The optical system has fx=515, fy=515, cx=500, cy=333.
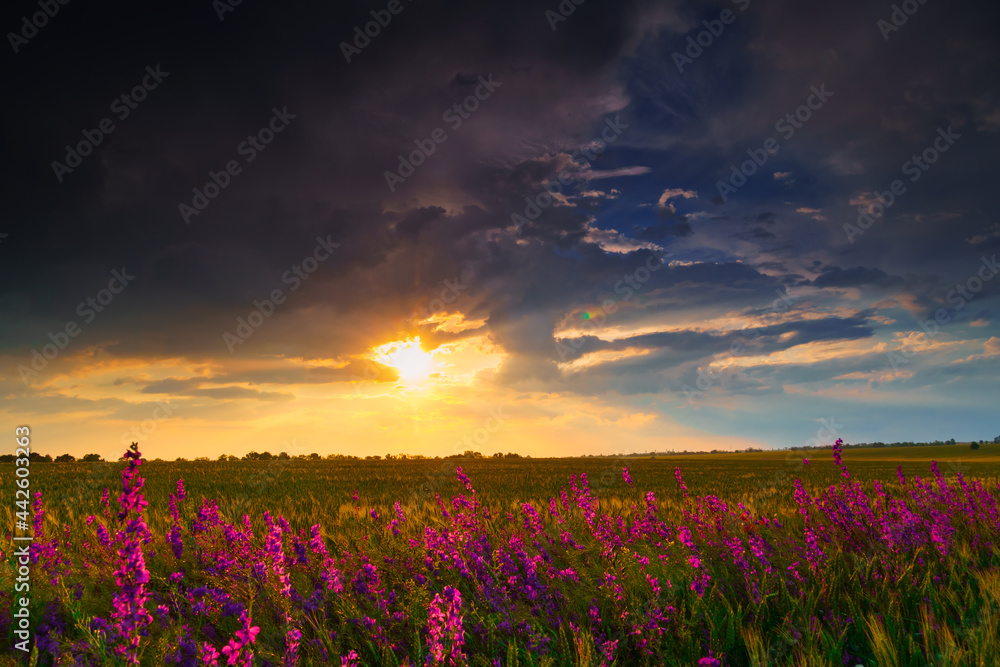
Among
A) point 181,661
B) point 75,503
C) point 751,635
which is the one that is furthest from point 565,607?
point 75,503

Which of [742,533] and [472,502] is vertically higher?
[472,502]

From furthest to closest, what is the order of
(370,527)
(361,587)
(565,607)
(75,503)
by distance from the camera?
1. (75,503)
2. (370,527)
3. (361,587)
4. (565,607)

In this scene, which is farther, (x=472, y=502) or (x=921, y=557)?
(x=472, y=502)

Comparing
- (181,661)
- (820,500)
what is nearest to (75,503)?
(181,661)

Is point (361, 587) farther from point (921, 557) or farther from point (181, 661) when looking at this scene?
point (921, 557)

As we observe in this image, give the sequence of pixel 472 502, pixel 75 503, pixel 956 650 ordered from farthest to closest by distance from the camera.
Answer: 1. pixel 75 503
2. pixel 472 502
3. pixel 956 650

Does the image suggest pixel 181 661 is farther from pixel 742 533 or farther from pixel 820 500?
pixel 820 500

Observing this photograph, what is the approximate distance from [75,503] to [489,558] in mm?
13598

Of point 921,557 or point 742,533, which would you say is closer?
point 921,557

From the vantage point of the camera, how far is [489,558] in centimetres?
524

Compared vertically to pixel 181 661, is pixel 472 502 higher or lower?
higher

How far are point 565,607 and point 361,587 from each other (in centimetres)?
177

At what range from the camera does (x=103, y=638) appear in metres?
3.15

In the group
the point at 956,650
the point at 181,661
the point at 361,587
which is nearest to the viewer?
the point at 956,650
